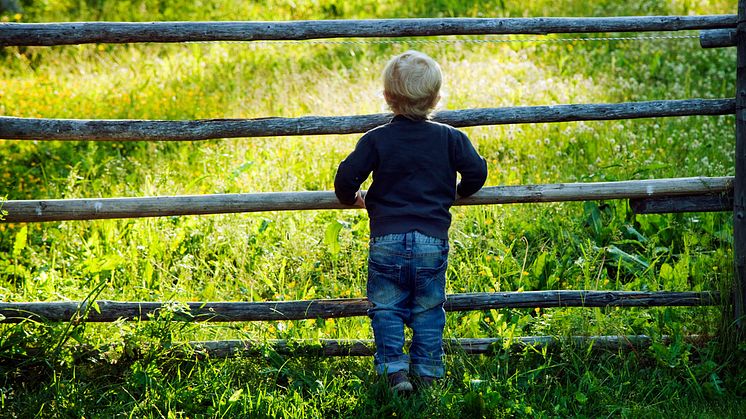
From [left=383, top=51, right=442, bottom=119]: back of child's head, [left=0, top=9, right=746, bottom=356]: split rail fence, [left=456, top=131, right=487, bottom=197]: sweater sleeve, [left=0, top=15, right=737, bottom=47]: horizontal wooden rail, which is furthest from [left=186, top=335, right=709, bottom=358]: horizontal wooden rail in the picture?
[left=0, top=15, right=737, bottom=47]: horizontal wooden rail

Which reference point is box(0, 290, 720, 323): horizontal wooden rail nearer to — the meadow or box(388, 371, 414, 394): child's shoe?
the meadow

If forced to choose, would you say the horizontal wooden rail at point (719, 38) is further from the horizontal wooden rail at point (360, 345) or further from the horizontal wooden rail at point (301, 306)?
the horizontal wooden rail at point (360, 345)

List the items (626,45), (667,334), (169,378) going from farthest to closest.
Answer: (626,45) → (667,334) → (169,378)

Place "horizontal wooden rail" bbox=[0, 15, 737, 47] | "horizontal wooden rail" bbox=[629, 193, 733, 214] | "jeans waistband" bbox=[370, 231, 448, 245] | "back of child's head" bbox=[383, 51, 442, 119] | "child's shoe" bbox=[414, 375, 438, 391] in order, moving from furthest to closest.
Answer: "horizontal wooden rail" bbox=[629, 193, 733, 214], "horizontal wooden rail" bbox=[0, 15, 737, 47], "child's shoe" bbox=[414, 375, 438, 391], "jeans waistband" bbox=[370, 231, 448, 245], "back of child's head" bbox=[383, 51, 442, 119]

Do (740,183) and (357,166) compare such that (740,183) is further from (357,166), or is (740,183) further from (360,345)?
(360,345)

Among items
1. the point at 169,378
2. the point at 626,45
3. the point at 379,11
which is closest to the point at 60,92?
the point at 379,11

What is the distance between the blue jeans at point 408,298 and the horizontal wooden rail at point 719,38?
5.44ft

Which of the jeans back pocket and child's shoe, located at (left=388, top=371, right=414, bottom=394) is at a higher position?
the jeans back pocket

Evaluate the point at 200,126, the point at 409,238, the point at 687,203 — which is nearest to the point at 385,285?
the point at 409,238

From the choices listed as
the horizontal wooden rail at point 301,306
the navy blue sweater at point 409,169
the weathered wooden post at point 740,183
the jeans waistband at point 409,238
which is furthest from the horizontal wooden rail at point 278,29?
the horizontal wooden rail at point 301,306

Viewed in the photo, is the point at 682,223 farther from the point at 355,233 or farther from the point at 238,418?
the point at 238,418

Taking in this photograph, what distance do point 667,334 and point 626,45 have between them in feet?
17.2

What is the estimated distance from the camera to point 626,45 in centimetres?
855

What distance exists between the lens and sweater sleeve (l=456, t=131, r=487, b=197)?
3398mm
